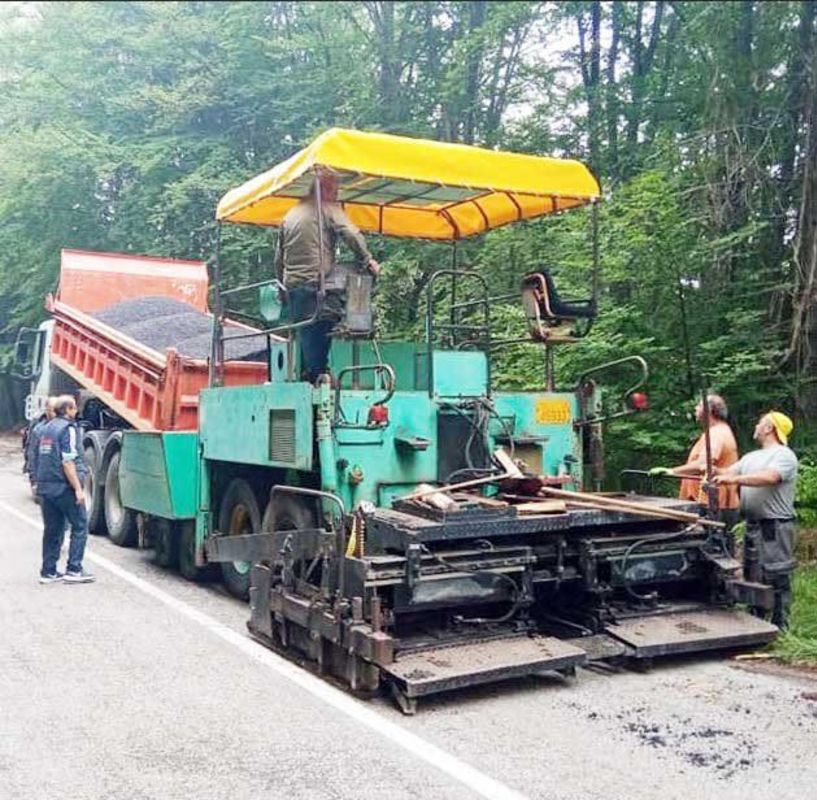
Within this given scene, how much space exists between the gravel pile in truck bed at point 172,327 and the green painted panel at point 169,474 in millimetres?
1234

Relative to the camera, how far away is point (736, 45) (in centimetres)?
1108

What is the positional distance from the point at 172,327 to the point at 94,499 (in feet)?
6.80

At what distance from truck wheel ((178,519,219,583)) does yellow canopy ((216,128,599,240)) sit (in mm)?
2738

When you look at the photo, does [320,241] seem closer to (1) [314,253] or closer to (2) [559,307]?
(1) [314,253]

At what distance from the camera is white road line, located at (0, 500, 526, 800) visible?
3.92 meters

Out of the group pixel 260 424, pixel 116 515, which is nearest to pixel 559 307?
pixel 260 424

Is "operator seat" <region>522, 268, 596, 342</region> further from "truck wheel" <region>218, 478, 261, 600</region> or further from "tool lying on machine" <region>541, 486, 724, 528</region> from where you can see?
"truck wheel" <region>218, 478, 261, 600</region>

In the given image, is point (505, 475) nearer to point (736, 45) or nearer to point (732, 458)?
point (732, 458)

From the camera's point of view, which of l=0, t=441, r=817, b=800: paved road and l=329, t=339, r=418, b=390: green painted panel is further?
l=329, t=339, r=418, b=390: green painted panel

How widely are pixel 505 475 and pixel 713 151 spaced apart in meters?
6.52

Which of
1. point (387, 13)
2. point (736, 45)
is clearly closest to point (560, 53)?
point (387, 13)

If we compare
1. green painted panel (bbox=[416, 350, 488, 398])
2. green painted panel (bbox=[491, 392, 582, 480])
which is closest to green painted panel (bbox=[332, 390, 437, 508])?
green painted panel (bbox=[416, 350, 488, 398])

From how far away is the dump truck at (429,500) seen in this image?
524cm

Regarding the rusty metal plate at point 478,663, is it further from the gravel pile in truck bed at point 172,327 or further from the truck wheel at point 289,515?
the gravel pile in truck bed at point 172,327
